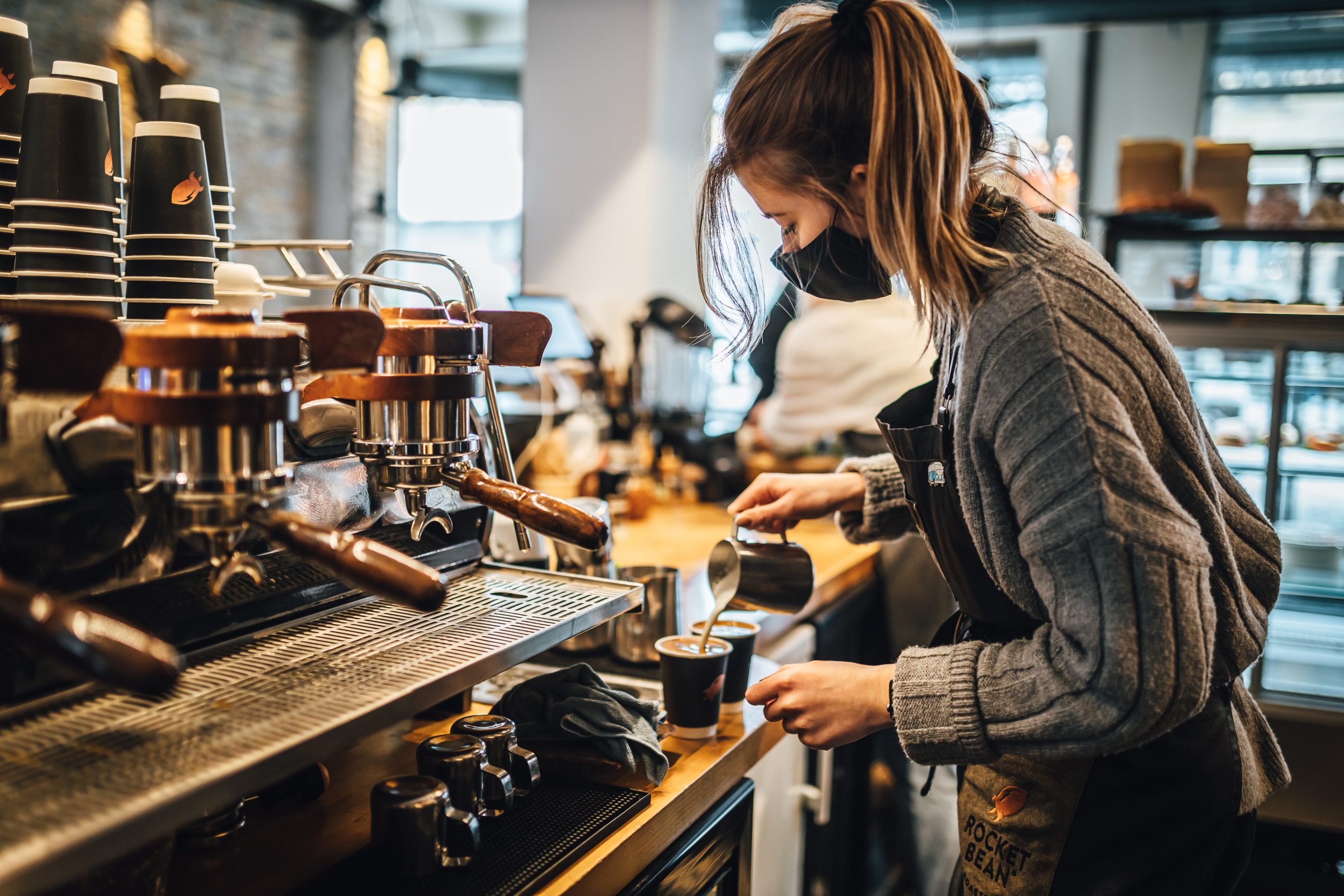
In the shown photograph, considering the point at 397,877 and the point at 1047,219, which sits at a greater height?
the point at 1047,219

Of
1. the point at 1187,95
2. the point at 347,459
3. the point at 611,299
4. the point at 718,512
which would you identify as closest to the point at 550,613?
the point at 347,459


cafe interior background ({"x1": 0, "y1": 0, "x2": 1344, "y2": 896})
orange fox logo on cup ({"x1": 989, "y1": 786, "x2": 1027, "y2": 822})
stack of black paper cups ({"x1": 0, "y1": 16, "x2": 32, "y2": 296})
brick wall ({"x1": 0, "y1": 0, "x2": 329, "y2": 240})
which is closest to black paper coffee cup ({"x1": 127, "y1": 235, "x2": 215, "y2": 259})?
stack of black paper cups ({"x1": 0, "y1": 16, "x2": 32, "y2": 296})

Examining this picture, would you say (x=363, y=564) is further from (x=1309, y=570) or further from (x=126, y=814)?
(x=1309, y=570)

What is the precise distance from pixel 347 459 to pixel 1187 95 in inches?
229

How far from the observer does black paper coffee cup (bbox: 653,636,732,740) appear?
3.73 feet

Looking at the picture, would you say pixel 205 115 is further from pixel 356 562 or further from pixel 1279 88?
pixel 1279 88

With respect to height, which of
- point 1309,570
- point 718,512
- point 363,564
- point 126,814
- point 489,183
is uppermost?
point 489,183

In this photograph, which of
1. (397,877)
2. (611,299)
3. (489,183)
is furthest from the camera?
(489,183)

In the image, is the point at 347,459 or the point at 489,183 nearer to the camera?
the point at 347,459

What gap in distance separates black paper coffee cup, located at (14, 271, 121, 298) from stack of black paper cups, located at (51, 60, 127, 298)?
0.25ft

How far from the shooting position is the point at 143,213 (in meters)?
0.97

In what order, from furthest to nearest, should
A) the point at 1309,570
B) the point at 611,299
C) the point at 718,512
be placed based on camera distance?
the point at 611,299 → the point at 1309,570 → the point at 718,512

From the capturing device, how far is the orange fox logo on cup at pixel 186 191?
97 cm

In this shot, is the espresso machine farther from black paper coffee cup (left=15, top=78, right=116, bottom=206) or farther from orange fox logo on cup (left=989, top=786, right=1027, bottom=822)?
orange fox logo on cup (left=989, top=786, right=1027, bottom=822)
